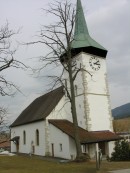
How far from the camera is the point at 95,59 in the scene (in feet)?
124

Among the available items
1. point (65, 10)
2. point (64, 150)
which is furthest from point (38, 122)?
point (65, 10)

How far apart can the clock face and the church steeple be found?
29.2 inches

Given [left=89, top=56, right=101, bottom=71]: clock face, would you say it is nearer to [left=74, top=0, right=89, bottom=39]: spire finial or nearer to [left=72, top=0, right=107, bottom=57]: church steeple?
[left=72, top=0, right=107, bottom=57]: church steeple

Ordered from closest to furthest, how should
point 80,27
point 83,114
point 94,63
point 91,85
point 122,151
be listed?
1. point 122,151
2. point 83,114
3. point 91,85
4. point 94,63
5. point 80,27

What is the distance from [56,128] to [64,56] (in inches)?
440

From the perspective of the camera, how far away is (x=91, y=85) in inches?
1425

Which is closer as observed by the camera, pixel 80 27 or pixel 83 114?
pixel 83 114

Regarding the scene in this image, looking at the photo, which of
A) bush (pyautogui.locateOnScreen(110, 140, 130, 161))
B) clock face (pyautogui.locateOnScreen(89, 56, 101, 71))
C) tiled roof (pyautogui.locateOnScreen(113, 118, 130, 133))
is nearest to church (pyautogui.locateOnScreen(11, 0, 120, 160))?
clock face (pyautogui.locateOnScreen(89, 56, 101, 71))

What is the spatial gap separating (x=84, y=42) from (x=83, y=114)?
28.9 ft

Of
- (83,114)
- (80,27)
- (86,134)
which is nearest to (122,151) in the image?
(86,134)

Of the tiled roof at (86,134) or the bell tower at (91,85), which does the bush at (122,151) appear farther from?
the bell tower at (91,85)

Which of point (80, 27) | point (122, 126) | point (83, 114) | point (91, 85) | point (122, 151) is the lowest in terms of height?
point (122, 151)

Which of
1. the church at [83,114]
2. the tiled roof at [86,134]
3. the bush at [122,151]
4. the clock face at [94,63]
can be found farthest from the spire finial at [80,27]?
the bush at [122,151]

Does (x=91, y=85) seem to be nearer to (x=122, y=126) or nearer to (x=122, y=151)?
(x=122, y=151)
